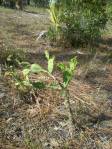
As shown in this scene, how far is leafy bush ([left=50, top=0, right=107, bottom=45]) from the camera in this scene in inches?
277

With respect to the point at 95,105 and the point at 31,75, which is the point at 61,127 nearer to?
the point at 95,105

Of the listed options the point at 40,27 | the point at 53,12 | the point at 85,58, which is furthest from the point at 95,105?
the point at 40,27

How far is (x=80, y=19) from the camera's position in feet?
23.2

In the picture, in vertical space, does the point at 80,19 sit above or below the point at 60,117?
above

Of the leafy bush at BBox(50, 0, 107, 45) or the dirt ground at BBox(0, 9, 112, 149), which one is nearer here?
the dirt ground at BBox(0, 9, 112, 149)

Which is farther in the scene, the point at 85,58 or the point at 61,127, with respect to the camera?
the point at 85,58

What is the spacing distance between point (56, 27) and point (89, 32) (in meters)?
0.70

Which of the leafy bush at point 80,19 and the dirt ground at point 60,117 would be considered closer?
the dirt ground at point 60,117

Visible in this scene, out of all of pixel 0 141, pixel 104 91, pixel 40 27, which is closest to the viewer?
pixel 0 141

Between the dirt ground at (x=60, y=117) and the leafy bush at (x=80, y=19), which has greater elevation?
the leafy bush at (x=80, y=19)

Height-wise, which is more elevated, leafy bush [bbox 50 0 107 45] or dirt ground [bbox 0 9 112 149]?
leafy bush [bbox 50 0 107 45]

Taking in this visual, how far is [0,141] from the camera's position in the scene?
3080 millimetres

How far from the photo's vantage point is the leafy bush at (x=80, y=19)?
7.02 meters

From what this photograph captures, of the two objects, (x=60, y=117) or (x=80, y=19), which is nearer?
(x=60, y=117)
